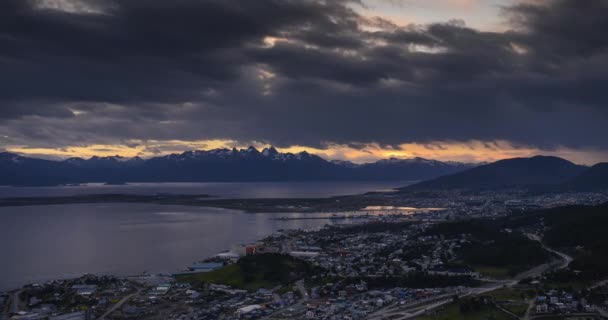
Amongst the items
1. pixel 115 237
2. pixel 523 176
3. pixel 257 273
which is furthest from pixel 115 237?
pixel 523 176

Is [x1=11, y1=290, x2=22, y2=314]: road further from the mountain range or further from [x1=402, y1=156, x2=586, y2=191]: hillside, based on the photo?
[x1=402, y1=156, x2=586, y2=191]: hillside

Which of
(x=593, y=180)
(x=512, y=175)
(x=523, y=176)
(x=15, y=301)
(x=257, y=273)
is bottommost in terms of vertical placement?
(x=15, y=301)

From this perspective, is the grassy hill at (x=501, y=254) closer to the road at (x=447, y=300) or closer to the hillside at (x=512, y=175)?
the road at (x=447, y=300)

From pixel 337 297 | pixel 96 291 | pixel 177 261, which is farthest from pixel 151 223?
pixel 337 297

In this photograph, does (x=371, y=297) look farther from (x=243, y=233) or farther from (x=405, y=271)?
(x=243, y=233)

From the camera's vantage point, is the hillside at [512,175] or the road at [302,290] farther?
the hillside at [512,175]

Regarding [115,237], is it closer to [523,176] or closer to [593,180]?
[593,180]

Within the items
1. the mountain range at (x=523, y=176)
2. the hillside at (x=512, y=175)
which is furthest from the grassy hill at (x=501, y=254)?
the hillside at (x=512, y=175)
